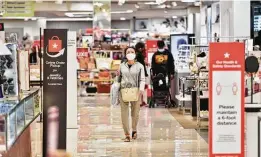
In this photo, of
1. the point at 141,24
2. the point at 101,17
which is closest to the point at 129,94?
the point at 101,17

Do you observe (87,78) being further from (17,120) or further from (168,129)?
(17,120)

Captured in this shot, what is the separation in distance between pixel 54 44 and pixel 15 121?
A: 2374 mm

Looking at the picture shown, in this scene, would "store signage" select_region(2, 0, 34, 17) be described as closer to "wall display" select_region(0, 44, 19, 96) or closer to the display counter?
the display counter

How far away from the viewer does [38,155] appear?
9.29 m

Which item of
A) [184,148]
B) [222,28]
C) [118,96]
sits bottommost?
[184,148]

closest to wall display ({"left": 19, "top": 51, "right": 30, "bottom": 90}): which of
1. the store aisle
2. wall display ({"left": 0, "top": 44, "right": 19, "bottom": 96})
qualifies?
the store aisle

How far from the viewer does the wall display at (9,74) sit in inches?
290

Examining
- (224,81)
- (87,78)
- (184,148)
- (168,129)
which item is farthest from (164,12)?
(224,81)

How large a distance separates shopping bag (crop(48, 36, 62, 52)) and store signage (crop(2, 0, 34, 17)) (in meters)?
14.4

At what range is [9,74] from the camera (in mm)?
7406

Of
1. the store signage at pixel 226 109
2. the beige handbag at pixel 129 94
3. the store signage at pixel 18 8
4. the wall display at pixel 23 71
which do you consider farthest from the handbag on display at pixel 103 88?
the store signage at pixel 226 109

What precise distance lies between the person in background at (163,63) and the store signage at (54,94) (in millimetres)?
7934

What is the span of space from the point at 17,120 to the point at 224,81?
2128mm

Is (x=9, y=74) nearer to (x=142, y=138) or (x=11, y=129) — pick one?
(x=11, y=129)
